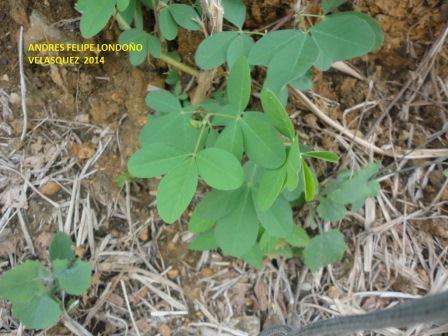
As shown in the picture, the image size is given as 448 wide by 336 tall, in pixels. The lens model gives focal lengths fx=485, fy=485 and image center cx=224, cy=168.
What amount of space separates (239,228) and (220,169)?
22cm

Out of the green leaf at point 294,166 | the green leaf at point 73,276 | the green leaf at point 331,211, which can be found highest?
the green leaf at point 294,166

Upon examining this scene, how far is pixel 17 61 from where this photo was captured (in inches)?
59.2

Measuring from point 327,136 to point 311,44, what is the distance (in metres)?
0.44

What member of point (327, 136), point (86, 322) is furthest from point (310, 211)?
point (86, 322)

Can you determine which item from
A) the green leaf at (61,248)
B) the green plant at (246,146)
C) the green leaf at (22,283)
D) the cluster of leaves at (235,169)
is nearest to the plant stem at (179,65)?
the green plant at (246,146)

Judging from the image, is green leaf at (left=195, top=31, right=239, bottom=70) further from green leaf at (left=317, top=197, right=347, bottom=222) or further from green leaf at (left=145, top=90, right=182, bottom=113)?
green leaf at (left=317, top=197, right=347, bottom=222)

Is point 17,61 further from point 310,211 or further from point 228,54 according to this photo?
point 310,211

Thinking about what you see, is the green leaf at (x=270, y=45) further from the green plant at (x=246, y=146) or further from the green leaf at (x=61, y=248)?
the green leaf at (x=61, y=248)

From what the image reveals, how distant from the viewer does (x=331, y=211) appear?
4.66ft

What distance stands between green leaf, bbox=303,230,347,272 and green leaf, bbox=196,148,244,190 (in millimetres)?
485

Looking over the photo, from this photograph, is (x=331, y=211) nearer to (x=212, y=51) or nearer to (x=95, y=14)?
(x=212, y=51)

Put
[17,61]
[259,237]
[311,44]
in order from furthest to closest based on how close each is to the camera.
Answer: [17,61] < [259,237] < [311,44]

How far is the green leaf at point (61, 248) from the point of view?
4.62 feet

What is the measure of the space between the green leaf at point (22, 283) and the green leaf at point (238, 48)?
80 centimetres
